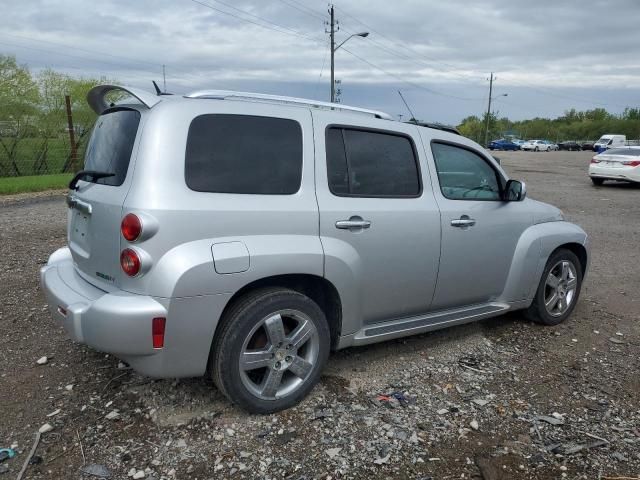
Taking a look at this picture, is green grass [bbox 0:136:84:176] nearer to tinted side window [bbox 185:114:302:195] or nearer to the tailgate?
the tailgate

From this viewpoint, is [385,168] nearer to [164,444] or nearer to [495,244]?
[495,244]

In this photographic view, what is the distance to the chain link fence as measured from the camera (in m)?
16.6

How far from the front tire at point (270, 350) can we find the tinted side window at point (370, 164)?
807 millimetres

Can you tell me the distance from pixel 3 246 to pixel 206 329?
6.12 meters

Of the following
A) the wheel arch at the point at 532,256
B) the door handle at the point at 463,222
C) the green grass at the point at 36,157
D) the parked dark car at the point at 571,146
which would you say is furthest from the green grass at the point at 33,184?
the parked dark car at the point at 571,146

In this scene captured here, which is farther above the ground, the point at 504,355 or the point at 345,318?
the point at 345,318

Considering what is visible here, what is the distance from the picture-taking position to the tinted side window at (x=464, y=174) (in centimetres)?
396

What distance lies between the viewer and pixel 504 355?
4180 millimetres

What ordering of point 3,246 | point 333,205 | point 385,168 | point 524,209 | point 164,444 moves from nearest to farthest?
1. point 164,444
2. point 333,205
3. point 385,168
4. point 524,209
5. point 3,246

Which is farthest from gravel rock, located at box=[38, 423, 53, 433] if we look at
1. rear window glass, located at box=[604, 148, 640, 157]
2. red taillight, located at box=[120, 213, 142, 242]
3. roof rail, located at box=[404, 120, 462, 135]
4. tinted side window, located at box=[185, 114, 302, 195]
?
rear window glass, located at box=[604, 148, 640, 157]

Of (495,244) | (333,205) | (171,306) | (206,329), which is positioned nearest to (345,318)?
(333,205)

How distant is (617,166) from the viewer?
58.5 ft

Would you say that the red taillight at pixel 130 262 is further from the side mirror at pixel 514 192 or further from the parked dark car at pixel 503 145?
the parked dark car at pixel 503 145

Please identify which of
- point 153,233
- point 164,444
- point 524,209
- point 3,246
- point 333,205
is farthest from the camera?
point 3,246
